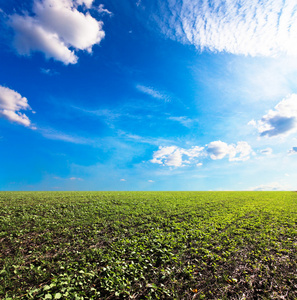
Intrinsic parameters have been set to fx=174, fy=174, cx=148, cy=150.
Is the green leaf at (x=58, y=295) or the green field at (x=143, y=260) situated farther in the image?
the green field at (x=143, y=260)

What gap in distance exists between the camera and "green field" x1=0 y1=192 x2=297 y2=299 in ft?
20.0

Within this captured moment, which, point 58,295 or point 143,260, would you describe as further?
point 143,260

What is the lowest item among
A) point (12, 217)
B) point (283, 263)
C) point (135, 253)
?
point (283, 263)

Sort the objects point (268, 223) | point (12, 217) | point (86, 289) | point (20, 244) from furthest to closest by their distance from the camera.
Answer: point (268, 223) → point (12, 217) → point (20, 244) → point (86, 289)

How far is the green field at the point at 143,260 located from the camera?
6094mm

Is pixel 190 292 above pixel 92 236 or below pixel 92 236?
below

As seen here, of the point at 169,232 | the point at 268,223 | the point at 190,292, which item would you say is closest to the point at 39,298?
the point at 190,292

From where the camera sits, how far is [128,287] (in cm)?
611

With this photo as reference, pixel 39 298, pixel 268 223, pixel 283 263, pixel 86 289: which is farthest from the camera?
pixel 268 223

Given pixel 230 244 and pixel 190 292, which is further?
pixel 230 244

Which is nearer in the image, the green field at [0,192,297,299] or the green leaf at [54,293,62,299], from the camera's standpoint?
the green leaf at [54,293,62,299]

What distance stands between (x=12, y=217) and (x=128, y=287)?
42.4ft

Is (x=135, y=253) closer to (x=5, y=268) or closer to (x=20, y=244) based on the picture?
(x=5, y=268)

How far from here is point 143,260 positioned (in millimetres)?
7855
